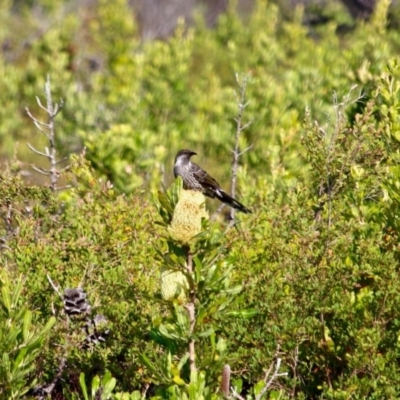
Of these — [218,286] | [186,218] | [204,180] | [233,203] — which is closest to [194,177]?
[204,180]

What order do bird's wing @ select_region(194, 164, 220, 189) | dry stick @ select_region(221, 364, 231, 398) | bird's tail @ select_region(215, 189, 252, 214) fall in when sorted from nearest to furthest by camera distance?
dry stick @ select_region(221, 364, 231, 398) → bird's tail @ select_region(215, 189, 252, 214) → bird's wing @ select_region(194, 164, 220, 189)

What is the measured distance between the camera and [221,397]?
12.6 feet

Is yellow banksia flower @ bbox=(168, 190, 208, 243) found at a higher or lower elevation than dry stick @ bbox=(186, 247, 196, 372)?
higher

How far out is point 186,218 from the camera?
3.80m

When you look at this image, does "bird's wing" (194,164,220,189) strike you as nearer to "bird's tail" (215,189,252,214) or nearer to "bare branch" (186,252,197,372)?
"bird's tail" (215,189,252,214)

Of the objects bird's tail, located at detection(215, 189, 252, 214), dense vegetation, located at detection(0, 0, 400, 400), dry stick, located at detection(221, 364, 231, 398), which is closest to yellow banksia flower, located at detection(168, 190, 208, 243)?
dense vegetation, located at detection(0, 0, 400, 400)

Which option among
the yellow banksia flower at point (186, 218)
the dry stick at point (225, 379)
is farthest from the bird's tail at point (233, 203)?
the dry stick at point (225, 379)

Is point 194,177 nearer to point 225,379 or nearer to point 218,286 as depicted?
point 218,286

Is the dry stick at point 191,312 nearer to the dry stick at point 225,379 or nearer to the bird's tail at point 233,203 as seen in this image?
Result: the dry stick at point 225,379

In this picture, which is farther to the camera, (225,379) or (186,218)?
(186,218)

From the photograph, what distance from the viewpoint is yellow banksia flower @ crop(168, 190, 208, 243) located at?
12.5 feet

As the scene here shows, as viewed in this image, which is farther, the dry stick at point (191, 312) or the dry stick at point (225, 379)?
the dry stick at point (191, 312)

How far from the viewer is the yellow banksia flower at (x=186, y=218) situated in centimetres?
381

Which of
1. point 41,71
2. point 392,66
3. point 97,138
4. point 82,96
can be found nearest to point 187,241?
point 392,66
